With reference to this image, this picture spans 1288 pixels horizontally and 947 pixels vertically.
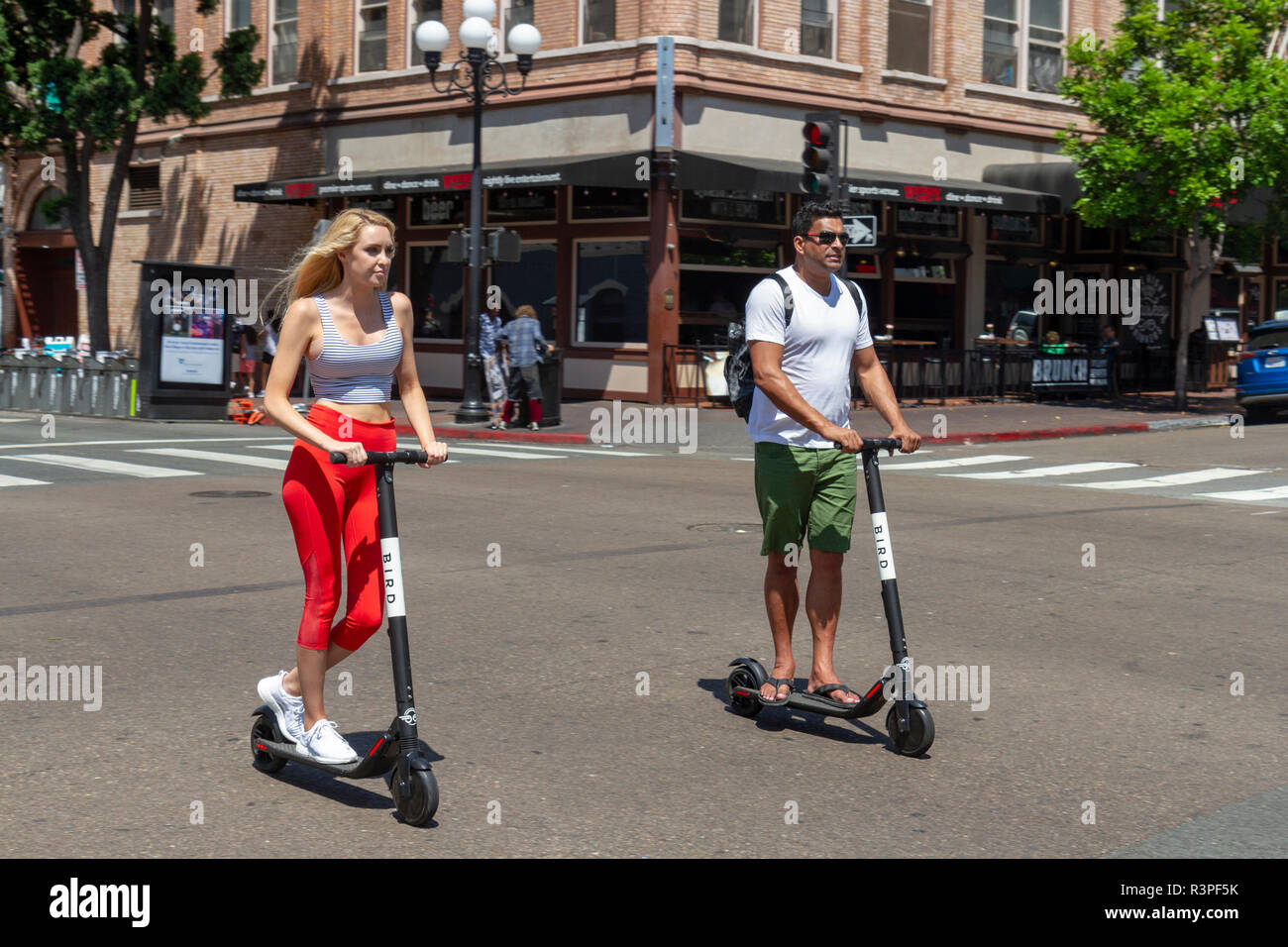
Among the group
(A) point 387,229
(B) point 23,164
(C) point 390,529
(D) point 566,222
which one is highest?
(B) point 23,164

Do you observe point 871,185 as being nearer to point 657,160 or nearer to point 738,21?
point 738,21

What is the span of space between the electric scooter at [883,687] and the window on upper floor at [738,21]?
22219 mm

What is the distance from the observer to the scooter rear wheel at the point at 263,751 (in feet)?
17.2

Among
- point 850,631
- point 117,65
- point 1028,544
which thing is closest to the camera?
point 850,631

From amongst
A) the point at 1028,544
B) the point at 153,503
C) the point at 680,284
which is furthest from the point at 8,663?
the point at 680,284

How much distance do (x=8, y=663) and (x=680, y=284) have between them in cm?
2065

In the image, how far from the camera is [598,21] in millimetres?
27250

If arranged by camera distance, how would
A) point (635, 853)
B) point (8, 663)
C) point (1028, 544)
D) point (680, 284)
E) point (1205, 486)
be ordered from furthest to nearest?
point (680, 284)
point (1205, 486)
point (1028, 544)
point (8, 663)
point (635, 853)

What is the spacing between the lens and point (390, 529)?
4805 mm

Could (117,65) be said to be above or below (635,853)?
above

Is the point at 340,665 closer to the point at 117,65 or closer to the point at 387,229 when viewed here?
the point at 387,229

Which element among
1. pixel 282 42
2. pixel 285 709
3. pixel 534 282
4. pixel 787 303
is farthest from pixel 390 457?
pixel 282 42

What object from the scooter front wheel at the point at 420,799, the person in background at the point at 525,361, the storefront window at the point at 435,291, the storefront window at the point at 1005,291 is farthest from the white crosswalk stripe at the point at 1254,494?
the storefront window at the point at 435,291

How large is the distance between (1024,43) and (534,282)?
11471 millimetres
